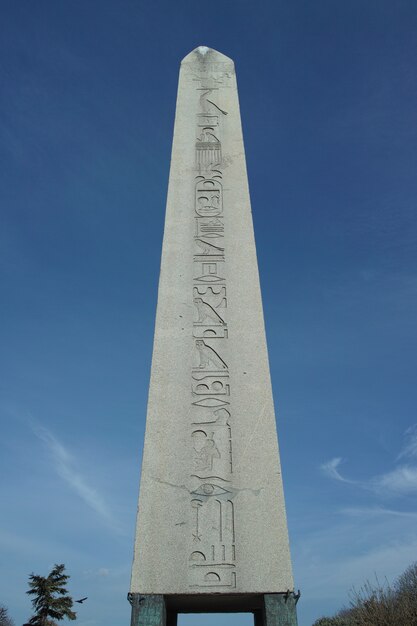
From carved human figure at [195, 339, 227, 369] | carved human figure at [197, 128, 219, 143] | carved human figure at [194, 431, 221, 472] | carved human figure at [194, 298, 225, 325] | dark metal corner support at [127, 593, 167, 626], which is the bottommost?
dark metal corner support at [127, 593, 167, 626]

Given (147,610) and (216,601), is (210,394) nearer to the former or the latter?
(216,601)

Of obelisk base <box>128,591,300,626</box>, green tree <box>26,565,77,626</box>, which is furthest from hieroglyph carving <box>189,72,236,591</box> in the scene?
green tree <box>26,565,77,626</box>

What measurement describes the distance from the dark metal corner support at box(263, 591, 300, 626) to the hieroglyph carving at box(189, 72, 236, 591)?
10.7 inches

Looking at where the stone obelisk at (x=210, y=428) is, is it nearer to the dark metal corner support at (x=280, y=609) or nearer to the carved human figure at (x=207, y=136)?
the dark metal corner support at (x=280, y=609)

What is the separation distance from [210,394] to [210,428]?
0.29 metres

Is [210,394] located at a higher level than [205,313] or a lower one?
lower

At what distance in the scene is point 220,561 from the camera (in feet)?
13.3

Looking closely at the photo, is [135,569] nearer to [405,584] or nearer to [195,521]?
[195,521]

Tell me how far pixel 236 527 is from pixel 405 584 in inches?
661

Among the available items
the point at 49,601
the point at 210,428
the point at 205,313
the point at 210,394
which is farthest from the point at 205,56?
the point at 49,601

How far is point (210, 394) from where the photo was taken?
4.74 metres

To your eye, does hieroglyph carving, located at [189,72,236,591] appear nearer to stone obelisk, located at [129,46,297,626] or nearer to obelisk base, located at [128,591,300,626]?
stone obelisk, located at [129,46,297,626]

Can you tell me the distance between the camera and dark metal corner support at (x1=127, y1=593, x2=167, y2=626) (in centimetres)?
386

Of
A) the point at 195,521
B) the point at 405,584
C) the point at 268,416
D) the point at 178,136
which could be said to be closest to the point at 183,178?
the point at 178,136
